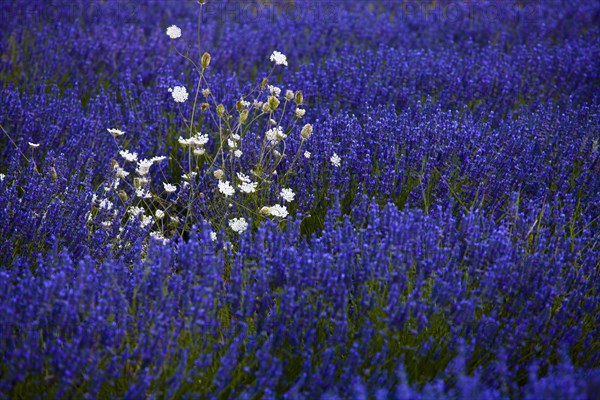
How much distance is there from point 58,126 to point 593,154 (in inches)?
105

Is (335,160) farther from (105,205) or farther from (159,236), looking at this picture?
(105,205)

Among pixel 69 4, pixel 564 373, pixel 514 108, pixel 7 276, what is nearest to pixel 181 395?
pixel 7 276

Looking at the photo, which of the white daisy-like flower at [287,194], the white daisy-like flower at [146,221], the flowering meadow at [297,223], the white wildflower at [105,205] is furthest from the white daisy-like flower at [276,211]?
the white wildflower at [105,205]

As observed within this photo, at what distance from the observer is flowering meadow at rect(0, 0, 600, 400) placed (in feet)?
7.06

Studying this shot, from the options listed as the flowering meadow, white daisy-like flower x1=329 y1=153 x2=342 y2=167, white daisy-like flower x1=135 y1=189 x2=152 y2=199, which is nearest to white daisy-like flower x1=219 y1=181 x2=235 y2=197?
the flowering meadow

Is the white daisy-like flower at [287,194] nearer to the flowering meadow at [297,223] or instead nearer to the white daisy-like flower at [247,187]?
the flowering meadow at [297,223]

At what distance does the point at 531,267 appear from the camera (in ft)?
8.01

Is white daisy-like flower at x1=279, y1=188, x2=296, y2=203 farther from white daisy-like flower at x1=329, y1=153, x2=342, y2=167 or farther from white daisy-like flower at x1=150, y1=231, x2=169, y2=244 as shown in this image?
white daisy-like flower at x1=150, y1=231, x2=169, y2=244

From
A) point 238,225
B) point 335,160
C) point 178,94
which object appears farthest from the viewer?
point 178,94

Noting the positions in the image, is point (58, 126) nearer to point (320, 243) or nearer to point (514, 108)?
point (320, 243)

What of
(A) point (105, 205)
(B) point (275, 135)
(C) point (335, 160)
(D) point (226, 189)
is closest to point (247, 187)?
(D) point (226, 189)

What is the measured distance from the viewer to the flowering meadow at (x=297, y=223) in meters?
2.15

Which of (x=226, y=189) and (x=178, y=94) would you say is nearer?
(x=226, y=189)

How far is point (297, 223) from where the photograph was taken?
8.45 feet
